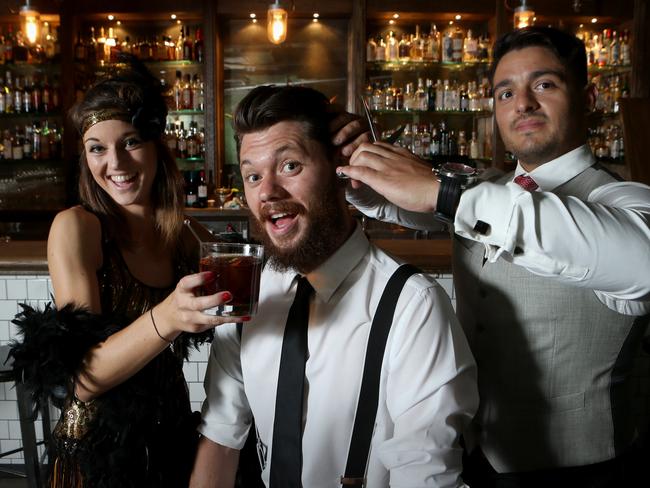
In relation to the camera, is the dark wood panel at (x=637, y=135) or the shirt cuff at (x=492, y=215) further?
the dark wood panel at (x=637, y=135)

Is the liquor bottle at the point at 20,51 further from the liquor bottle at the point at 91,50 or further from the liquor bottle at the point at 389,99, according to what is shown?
the liquor bottle at the point at 389,99

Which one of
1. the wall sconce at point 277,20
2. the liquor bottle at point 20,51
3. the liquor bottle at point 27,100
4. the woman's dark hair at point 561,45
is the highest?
the wall sconce at point 277,20

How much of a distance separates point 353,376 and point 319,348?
0.10m

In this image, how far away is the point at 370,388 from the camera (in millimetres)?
1297

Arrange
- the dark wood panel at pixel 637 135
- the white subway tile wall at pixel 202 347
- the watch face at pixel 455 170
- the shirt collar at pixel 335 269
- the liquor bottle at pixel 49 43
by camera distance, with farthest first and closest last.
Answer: the liquor bottle at pixel 49 43, the dark wood panel at pixel 637 135, the white subway tile wall at pixel 202 347, the shirt collar at pixel 335 269, the watch face at pixel 455 170

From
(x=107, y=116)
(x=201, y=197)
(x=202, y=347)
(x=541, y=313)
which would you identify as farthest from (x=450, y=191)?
(x=201, y=197)

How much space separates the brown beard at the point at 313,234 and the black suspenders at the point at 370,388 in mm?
198

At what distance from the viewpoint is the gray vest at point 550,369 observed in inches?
56.5

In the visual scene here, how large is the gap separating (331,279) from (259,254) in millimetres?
234

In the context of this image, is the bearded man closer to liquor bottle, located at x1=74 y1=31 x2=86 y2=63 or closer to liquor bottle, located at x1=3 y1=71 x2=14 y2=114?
liquor bottle, located at x1=74 y1=31 x2=86 y2=63

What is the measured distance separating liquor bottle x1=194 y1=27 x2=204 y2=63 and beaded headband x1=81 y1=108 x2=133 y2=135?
3385 millimetres

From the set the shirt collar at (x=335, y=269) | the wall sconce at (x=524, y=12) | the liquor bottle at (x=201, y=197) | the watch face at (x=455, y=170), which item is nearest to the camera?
the watch face at (x=455, y=170)

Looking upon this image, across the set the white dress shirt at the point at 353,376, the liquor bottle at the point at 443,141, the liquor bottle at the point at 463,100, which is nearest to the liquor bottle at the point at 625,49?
the liquor bottle at the point at 463,100

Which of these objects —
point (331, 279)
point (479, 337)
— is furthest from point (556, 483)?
point (331, 279)
